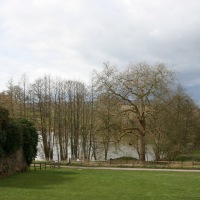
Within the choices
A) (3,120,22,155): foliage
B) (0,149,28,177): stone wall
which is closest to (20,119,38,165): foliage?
(0,149,28,177): stone wall

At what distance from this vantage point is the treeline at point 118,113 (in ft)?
143

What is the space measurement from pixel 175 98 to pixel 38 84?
24896 millimetres

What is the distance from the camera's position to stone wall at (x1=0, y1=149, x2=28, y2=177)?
26.9 meters

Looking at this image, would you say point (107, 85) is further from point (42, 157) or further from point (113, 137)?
point (42, 157)

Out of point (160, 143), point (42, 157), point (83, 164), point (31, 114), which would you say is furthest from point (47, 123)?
point (160, 143)

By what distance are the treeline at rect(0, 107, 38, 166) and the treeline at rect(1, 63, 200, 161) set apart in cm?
1298

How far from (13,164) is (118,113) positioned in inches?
741

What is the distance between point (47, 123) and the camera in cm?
5534

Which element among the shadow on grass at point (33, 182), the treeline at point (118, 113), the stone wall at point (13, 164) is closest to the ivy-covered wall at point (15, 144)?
the stone wall at point (13, 164)

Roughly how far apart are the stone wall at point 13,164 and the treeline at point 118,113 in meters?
15.1

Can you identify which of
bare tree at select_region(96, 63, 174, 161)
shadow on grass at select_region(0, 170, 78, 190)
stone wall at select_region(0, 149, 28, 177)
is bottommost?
shadow on grass at select_region(0, 170, 78, 190)

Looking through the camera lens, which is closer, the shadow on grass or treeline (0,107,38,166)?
the shadow on grass

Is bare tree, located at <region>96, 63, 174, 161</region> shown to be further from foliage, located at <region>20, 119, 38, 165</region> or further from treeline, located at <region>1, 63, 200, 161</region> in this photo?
foliage, located at <region>20, 119, 38, 165</region>

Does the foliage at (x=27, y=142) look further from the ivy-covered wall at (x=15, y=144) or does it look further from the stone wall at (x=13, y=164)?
the stone wall at (x=13, y=164)
